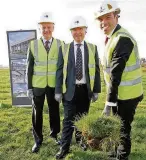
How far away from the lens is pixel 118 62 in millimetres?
4910

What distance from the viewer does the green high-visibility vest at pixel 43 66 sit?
6676 mm

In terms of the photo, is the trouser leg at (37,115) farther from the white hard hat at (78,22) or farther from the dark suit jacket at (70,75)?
the white hard hat at (78,22)

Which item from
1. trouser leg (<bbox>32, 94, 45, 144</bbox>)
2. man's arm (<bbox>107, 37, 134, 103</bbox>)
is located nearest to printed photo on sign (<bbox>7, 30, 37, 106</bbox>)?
trouser leg (<bbox>32, 94, 45, 144</bbox>)

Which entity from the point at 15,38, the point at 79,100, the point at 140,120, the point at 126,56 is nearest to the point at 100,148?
the point at 126,56

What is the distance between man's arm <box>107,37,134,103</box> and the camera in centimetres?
489

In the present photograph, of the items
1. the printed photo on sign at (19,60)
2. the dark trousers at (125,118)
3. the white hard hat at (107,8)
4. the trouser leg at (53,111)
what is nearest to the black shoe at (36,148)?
the trouser leg at (53,111)

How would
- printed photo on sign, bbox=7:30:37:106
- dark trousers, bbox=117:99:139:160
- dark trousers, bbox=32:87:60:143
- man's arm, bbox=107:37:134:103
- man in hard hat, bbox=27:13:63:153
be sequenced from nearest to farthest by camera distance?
man's arm, bbox=107:37:134:103 → dark trousers, bbox=117:99:139:160 → man in hard hat, bbox=27:13:63:153 → dark trousers, bbox=32:87:60:143 → printed photo on sign, bbox=7:30:37:106

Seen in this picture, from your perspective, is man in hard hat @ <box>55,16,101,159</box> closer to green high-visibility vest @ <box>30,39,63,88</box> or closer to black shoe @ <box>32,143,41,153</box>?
green high-visibility vest @ <box>30,39,63,88</box>

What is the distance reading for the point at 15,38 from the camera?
10.4 meters

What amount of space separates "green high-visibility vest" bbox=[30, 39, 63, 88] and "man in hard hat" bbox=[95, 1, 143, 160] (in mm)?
1543

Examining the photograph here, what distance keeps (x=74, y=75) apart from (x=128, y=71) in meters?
1.33

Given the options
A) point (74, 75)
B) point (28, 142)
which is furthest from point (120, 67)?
Answer: point (28, 142)

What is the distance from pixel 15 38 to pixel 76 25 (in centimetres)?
456

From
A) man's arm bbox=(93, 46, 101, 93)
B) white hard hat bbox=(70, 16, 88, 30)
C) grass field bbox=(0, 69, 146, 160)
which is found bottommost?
grass field bbox=(0, 69, 146, 160)
